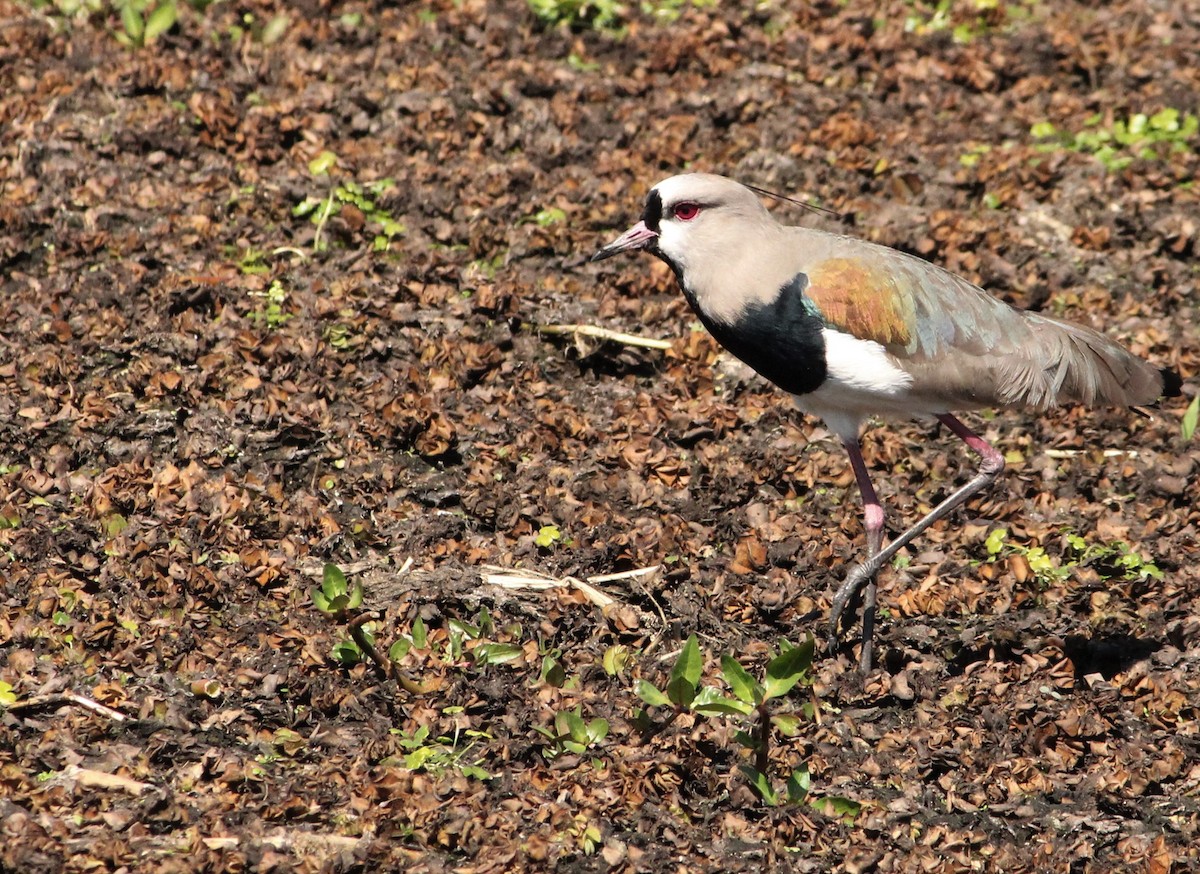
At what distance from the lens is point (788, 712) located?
16.8ft

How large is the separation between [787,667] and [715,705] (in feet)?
0.81

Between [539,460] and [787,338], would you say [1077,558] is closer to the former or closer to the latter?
[787,338]

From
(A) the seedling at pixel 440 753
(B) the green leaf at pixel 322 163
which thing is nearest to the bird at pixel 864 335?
(A) the seedling at pixel 440 753

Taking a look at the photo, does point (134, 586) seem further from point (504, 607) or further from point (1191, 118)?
point (1191, 118)

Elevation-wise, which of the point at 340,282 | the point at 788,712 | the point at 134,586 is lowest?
the point at 788,712

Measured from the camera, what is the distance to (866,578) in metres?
5.43

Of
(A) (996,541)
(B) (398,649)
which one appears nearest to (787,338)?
(A) (996,541)

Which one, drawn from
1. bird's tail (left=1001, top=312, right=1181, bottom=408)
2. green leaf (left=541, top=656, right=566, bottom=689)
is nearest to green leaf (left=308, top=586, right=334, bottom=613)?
green leaf (left=541, top=656, right=566, bottom=689)

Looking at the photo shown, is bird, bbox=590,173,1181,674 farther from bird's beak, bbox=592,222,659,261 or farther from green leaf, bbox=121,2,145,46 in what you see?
green leaf, bbox=121,2,145,46

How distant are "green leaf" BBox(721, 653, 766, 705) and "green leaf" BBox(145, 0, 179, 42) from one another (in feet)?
18.8

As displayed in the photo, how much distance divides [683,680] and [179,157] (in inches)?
176

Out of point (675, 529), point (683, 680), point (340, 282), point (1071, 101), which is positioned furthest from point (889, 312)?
point (1071, 101)

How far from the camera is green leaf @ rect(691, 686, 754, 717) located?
4367 mm

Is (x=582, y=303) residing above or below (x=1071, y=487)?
above
